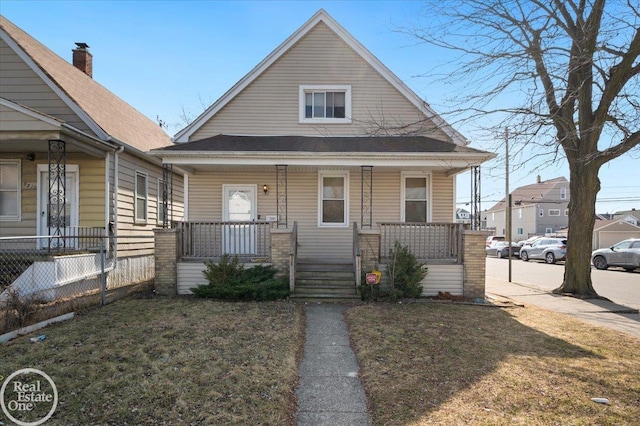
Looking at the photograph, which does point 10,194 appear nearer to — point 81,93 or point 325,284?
point 81,93

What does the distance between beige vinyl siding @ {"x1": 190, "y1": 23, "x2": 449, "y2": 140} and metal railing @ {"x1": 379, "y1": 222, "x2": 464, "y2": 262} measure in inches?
129

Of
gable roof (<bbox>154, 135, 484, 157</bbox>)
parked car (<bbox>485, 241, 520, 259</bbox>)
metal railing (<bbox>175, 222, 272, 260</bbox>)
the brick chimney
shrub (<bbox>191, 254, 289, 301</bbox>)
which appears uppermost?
the brick chimney

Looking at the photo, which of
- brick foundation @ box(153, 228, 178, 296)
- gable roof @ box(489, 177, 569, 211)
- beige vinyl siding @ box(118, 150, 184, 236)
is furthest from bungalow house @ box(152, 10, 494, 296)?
gable roof @ box(489, 177, 569, 211)

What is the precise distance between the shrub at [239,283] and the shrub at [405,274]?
2529 mm

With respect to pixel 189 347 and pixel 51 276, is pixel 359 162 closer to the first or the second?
pixel 189 347

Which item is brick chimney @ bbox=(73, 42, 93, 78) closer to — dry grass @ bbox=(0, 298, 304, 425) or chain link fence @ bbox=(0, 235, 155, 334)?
chain link fence @ bbox=(0, 235, 155, 334)

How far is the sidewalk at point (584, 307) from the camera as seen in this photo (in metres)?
7.80

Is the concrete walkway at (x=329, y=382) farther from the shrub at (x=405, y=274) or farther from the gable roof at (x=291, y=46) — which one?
the gable roof at (x=291, y=46)

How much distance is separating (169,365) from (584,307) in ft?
31.1

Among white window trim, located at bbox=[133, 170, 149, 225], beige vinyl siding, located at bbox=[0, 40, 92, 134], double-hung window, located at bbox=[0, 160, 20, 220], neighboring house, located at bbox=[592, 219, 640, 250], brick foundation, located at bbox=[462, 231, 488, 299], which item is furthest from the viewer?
neighboring house, located at bbox=[592, 219, 640, 250]

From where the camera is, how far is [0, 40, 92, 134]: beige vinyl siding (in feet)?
34.3

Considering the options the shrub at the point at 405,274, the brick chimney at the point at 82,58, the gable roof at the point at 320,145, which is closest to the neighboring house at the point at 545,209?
the gable roof at the point at 320,145

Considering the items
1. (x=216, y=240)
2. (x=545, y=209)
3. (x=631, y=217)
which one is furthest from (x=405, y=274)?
(x=631, y=217)

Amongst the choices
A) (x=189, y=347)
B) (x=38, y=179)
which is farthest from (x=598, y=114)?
(x=38, y=179)
